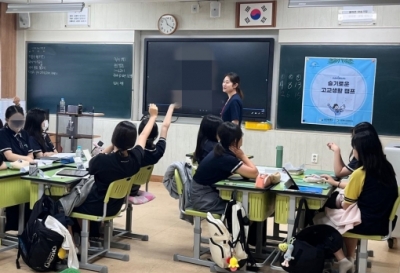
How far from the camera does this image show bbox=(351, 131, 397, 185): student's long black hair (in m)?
3.46

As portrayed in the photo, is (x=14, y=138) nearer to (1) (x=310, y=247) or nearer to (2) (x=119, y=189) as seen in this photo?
(2) (x=119, y=189)

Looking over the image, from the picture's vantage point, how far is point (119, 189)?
12.3ft

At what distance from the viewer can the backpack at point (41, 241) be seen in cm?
357

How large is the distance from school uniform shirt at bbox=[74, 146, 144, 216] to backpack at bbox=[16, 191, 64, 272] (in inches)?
9.6

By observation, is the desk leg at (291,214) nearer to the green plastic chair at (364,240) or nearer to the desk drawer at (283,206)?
the desk drawer at (283,206)

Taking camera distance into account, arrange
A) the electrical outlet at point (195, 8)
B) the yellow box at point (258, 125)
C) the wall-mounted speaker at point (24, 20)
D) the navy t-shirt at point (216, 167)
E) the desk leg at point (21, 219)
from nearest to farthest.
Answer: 1. the navy t-shirt at point (216, 167)
2. the desk leg at point (21, 219)
3. the yellow box at point (258, 125)
4. the electrical outlet at point (195, 8)
5. the wall-mounted speaker at point (24, 20)

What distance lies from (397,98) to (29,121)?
405 centimetres

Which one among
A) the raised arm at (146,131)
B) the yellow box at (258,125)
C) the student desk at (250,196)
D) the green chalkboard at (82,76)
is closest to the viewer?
the student desk at (250,196)

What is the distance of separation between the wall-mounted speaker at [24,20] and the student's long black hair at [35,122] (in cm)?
331

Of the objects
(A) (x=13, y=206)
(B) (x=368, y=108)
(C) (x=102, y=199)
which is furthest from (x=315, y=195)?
(B) (x=368, y=108)

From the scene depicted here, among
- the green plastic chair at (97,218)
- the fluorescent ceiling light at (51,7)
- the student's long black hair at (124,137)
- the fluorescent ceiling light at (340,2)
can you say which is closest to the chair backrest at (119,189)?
the green plastic chair at (97,218)

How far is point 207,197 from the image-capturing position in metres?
3.89

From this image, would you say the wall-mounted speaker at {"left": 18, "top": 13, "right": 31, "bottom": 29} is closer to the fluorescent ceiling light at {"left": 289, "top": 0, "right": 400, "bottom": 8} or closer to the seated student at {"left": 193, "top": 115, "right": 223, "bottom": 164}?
the fluorescent ceiling light at {"left": 289, "top": 0, "right": 400, "bottom": 8}

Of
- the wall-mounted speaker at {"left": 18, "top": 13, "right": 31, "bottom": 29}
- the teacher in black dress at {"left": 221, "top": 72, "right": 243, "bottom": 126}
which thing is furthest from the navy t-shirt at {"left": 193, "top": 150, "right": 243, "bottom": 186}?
the wall-mounted speaker at {"left": 18, "top": 13, "right": 31, "bottom": 29}
